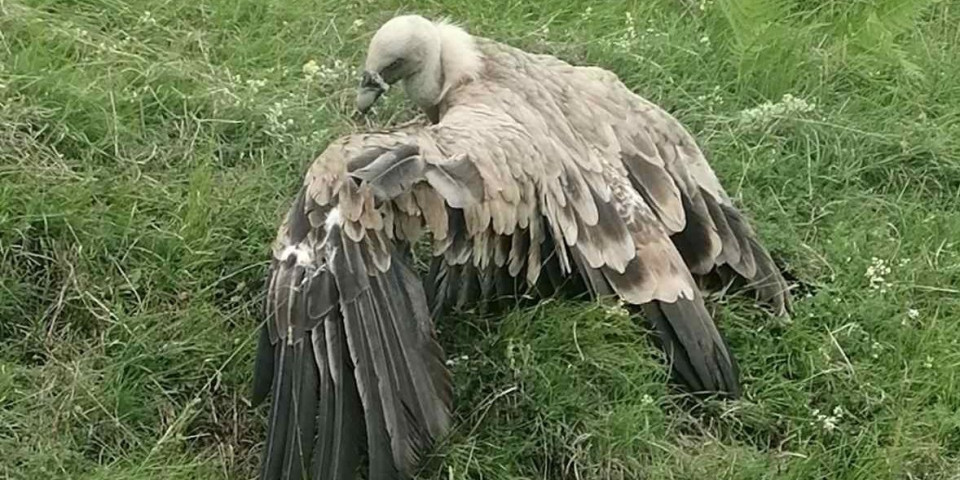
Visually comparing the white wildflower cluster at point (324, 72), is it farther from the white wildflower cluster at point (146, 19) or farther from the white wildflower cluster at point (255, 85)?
the white wildflower cluster at point (146, 19)

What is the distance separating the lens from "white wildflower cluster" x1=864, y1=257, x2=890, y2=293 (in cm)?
463

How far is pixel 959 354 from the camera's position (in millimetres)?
4426

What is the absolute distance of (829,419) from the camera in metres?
4.22

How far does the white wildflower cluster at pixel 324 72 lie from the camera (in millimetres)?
5332

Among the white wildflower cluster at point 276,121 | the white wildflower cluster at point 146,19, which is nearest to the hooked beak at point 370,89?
the white wildflower cluster at point 276,121

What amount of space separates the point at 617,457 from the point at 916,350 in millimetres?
958

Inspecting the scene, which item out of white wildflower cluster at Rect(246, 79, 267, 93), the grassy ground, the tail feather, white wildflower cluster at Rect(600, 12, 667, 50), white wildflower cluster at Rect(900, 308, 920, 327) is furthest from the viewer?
white wildflower cluster at Rect(600, 12, 667, 50)

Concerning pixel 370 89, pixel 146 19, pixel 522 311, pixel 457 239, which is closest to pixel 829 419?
pixel 522 311

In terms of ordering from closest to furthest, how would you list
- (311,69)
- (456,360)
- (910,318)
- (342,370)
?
(342,370) < (456,360) < (910,318) < (311,69)

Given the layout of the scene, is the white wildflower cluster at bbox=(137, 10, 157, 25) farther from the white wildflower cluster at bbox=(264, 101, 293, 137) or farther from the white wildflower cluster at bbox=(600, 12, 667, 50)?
the white wildflower cluster at bbox=(600, 12, 667, 50)

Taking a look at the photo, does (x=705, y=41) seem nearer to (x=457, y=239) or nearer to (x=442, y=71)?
(x=442, y=71)

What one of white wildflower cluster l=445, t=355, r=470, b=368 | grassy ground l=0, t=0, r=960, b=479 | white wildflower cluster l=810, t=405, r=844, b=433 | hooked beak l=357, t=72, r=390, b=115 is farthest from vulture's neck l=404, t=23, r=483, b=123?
white wildflower cluster l=810, t=405, r=844, b=433

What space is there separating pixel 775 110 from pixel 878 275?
86 cm

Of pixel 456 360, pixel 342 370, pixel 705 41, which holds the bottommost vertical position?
pixel 456 360
